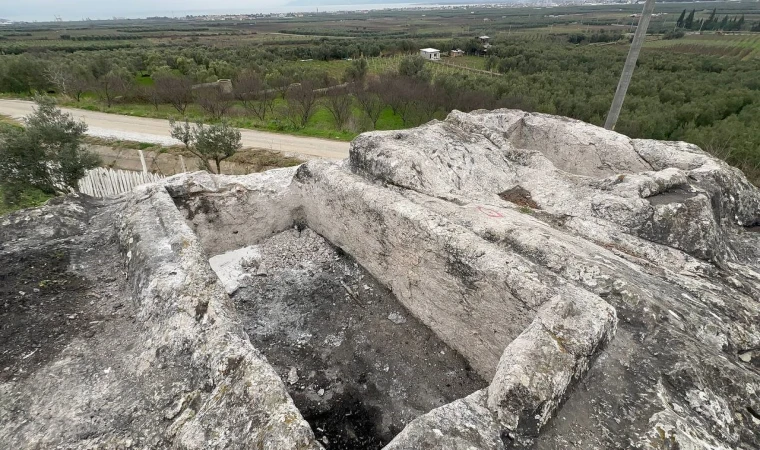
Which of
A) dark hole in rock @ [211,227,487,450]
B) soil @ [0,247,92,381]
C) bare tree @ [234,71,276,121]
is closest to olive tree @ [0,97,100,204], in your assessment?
dark hole in rock @ [211,227,487,450]

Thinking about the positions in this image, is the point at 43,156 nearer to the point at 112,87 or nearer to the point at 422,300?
the point at 422,300

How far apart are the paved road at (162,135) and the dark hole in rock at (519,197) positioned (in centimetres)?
1241

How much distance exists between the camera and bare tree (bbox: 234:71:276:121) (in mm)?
33625

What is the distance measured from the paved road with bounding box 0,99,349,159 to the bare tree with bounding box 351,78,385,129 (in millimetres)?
7651

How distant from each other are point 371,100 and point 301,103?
226 inches

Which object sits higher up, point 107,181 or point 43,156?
point 43,156

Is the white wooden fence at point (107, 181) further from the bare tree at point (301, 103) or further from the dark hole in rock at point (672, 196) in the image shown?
the bare tree at point (301, 103)

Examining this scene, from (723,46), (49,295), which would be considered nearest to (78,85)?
(49,295)

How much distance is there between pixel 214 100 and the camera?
33.0 metres

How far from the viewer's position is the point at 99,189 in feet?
47.7

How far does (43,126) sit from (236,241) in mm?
8397

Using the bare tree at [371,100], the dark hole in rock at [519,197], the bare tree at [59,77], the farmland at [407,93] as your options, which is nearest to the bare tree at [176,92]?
the farmland at [407,93]

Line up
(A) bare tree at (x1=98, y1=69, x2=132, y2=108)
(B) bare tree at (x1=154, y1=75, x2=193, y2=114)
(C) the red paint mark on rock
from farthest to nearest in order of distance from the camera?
1. (A) bare tree at (x1=98, y1=69, x2=132, y2=108)
2. (B) bare tree at (x1=154, y1=75, x2=193, y2=114)
3. (C) the red paint mark on rock

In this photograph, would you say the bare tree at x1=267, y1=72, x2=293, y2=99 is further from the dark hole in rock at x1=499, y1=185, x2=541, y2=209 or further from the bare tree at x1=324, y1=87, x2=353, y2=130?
the dark hole in rock at x1=499, y1=185, x2=541, y2=209
